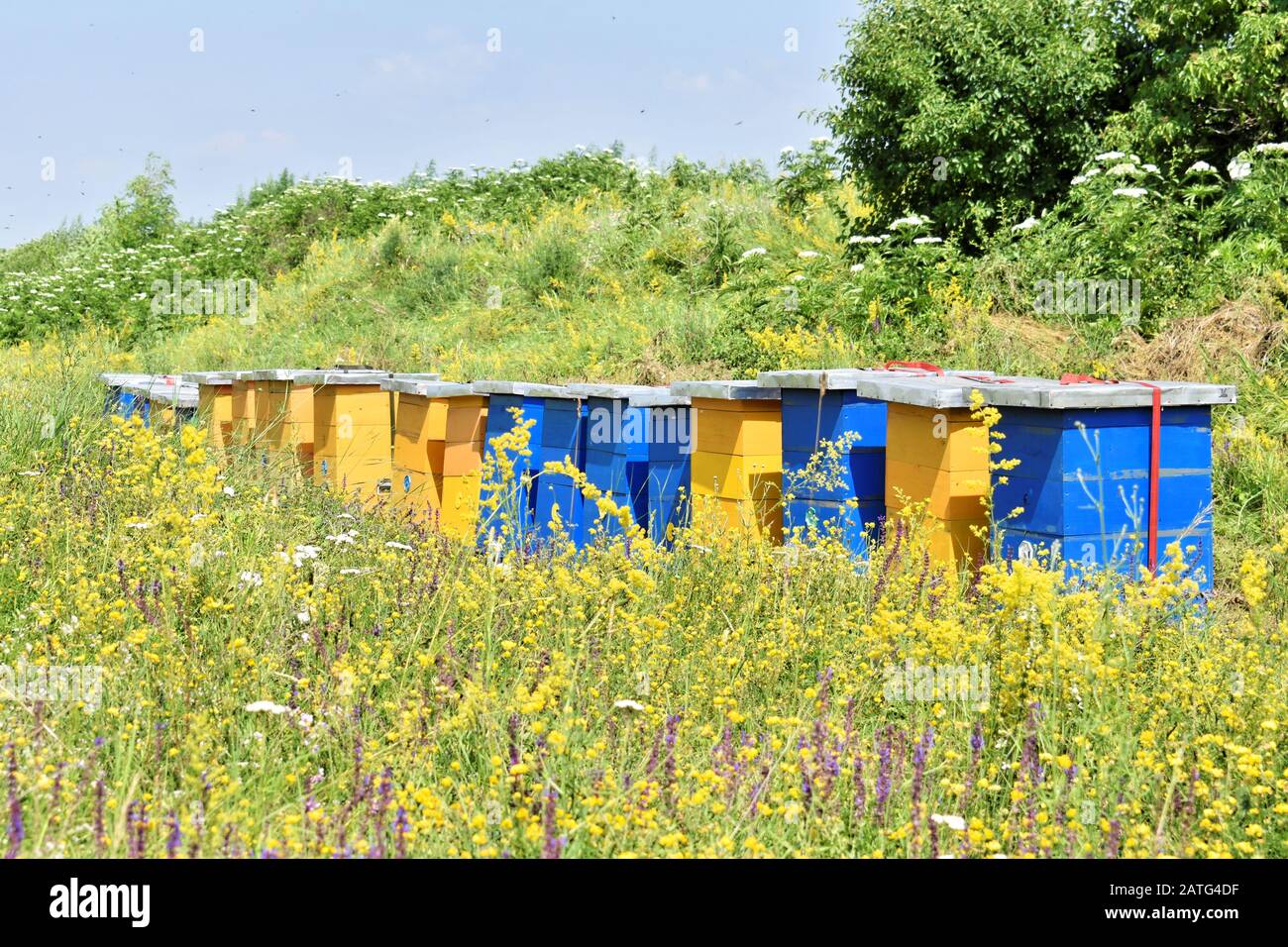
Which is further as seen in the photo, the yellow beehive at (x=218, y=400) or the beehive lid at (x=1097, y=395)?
the yellow beehive at (x=218, y=400)

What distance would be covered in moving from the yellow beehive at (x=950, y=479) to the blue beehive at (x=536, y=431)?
2133 mm

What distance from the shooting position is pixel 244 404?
8469 millimetres

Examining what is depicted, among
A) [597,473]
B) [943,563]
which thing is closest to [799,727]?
[943,563]

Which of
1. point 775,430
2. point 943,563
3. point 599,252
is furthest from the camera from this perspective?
point 599,252

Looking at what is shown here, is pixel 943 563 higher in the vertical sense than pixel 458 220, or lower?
lower

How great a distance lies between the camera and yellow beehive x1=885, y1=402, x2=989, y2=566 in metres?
4.85

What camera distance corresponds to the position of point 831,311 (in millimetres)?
11055

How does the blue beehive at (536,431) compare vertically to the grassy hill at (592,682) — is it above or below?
above

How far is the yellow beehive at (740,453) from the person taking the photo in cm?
593

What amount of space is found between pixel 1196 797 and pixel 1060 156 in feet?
31.8

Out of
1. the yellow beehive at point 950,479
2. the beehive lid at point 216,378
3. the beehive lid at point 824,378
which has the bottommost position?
the yellow beehive at point 950,479

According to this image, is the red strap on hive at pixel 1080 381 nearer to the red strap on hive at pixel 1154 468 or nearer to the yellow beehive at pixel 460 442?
the red strap on hive at pixel 1154 468

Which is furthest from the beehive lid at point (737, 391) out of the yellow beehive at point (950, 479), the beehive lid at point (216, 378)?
the beehive lid at point (216, 378)
